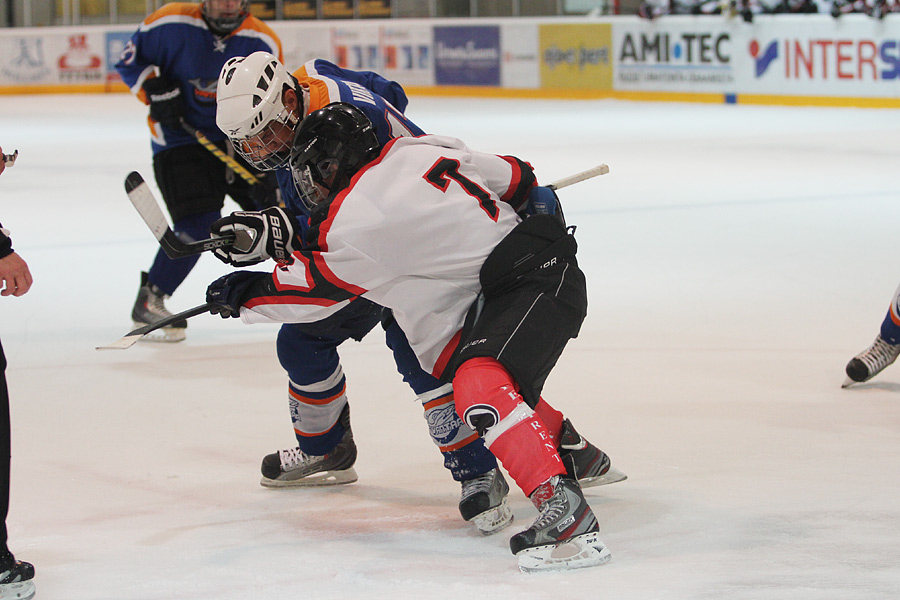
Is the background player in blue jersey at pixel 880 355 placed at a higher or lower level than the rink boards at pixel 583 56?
lower

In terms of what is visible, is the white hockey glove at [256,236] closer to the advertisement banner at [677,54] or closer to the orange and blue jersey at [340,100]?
the orange and blue jersey at [340,100]

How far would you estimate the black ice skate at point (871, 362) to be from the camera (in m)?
3.28

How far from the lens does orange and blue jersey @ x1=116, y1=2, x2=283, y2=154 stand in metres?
4.32

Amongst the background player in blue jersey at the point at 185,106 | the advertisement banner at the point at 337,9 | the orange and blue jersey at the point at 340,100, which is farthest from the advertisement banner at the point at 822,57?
the orange and blue jersey at the point at 340,100

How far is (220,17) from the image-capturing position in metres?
4.29

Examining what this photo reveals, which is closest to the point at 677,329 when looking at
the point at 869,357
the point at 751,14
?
the point at 869,357

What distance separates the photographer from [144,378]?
3701 mm

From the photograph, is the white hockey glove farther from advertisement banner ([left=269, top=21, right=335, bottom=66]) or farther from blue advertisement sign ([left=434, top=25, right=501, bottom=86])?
advertisement banner ([left=269, top=21, right=335, bottom=66])

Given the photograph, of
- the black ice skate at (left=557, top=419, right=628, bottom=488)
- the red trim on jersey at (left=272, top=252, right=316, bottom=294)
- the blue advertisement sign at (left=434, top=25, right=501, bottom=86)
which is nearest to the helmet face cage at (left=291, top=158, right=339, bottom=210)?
the red trim on jersey at (left=272, top=252, right=316, bottom=294)

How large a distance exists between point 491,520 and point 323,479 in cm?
53

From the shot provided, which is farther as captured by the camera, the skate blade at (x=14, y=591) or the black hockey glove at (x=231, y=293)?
the black hockey glove at (x=231, y=293)

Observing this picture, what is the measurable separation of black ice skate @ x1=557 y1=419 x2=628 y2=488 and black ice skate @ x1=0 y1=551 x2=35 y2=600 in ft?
3.60

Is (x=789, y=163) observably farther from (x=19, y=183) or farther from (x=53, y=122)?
(x=53, y=122)

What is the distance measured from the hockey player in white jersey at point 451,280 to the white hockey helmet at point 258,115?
0.33ft
